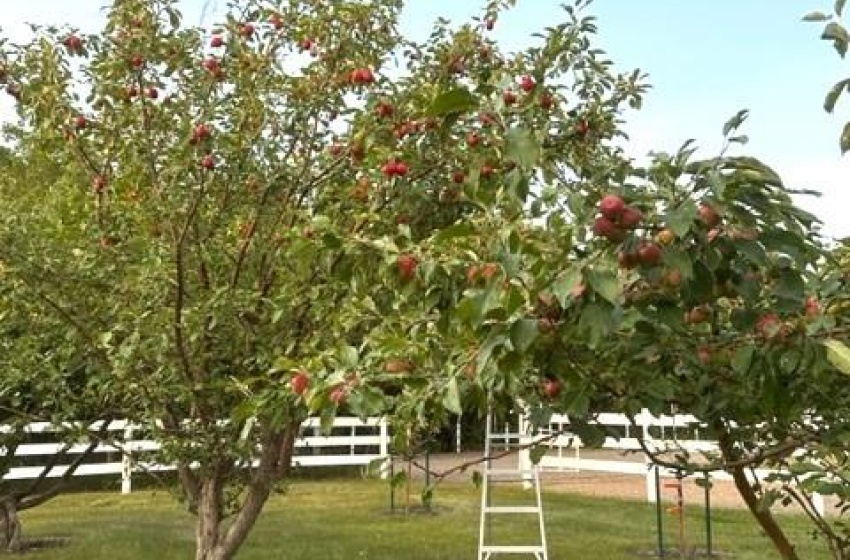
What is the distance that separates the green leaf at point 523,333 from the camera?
4.47 feet

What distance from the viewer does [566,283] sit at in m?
1.27

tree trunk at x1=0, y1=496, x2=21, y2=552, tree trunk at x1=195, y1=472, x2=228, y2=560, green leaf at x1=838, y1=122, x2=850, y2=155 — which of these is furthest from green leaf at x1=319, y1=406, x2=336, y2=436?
tree trunk at x1=0, y1=496, x2=21, y2=552

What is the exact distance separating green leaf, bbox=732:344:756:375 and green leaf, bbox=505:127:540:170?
0.50 meters

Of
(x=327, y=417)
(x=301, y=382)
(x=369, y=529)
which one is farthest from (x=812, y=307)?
(x=369, y=529)

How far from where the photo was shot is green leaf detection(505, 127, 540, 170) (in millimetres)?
1301

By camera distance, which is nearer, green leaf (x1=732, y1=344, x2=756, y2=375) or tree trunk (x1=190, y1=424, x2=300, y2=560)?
green leaf (x1=732, y1=344, x2=756, y2=375)

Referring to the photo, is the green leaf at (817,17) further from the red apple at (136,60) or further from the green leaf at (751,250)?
the red apple at (136,60)

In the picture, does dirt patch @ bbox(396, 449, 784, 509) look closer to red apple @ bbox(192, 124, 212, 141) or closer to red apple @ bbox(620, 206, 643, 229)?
red apple @ bbox(192, 124, 212, 141)

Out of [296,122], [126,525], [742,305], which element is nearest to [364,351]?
[742,305]

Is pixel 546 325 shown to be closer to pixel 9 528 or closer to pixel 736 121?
pixel 736 121

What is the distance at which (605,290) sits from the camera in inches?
49.3

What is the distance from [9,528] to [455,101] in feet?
27.2

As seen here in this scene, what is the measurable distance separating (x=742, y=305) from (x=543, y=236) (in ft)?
1.18

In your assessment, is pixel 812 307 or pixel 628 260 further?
pixel 812 307
